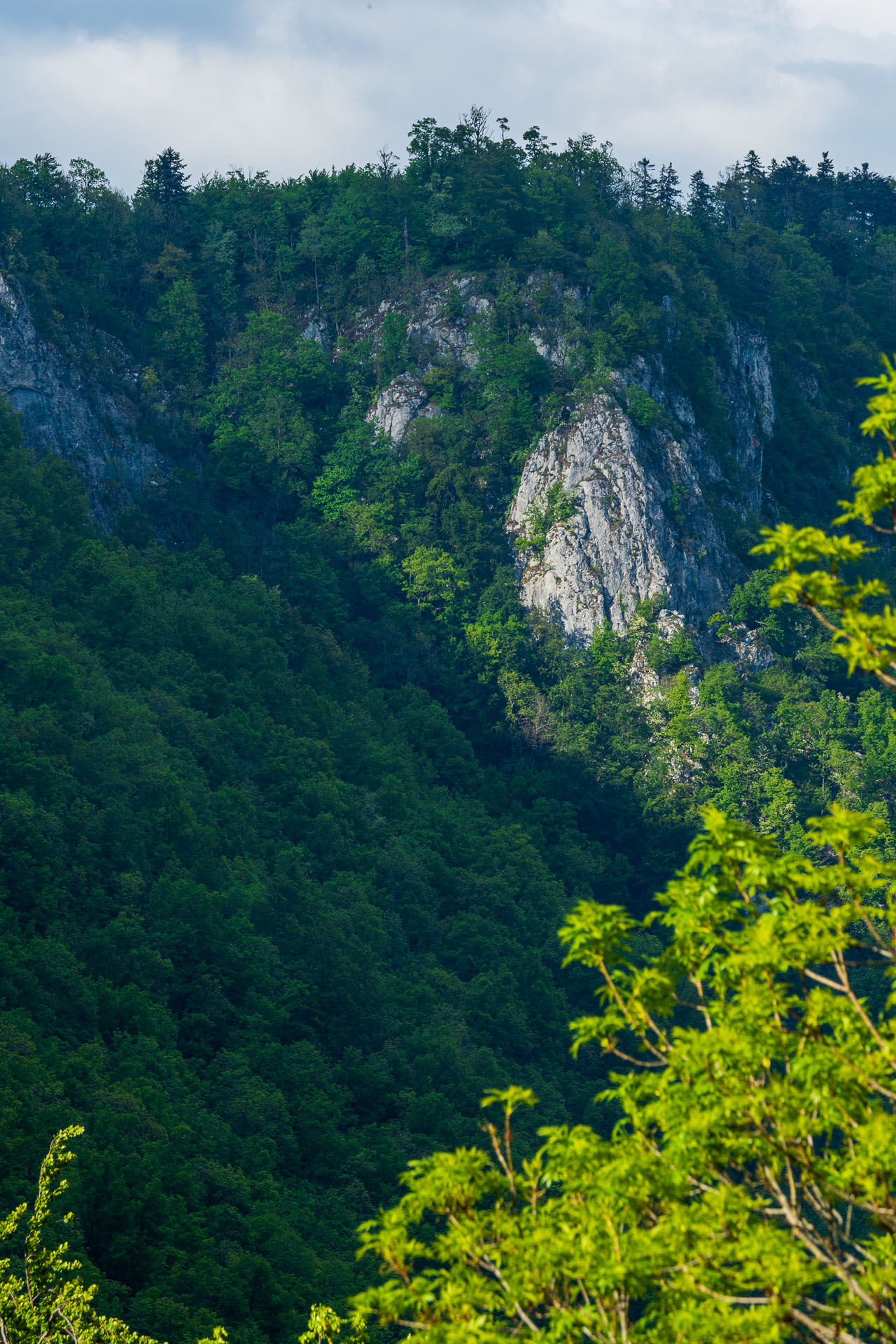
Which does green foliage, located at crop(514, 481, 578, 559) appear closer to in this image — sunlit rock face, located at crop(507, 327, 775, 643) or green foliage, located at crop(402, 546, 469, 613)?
sunlit rock face, located at crop(507, 327, 775, 643)

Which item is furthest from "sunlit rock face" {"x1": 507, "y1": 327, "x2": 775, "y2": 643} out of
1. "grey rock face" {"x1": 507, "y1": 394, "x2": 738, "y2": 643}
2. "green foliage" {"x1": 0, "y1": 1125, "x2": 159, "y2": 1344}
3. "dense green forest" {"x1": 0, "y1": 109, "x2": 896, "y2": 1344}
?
"green foliage" {"x1": 0, "y1": 1125, "x2": 159, "y2": 1344}

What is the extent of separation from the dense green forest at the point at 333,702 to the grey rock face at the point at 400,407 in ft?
2.64

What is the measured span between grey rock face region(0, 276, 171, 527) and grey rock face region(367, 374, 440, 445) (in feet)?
52.0

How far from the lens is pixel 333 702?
69312 mm

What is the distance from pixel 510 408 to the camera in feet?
270

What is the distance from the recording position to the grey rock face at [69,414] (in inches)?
2712

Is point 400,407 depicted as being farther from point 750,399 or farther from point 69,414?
point 750,399

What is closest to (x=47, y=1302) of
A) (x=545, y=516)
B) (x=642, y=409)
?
(x=545, y=516)

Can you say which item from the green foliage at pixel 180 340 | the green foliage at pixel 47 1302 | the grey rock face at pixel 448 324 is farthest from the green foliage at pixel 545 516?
the green foliage at pixel 47 1302

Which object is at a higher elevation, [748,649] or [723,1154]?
[748,649]

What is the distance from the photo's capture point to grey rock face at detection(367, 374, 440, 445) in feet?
274

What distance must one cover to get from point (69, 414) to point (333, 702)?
18990 millimetres

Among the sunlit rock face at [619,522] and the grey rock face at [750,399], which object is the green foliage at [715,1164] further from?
the grey rock face at [750,399]

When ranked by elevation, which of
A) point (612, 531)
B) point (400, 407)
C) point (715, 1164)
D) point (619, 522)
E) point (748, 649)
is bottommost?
point (715, 1164)
